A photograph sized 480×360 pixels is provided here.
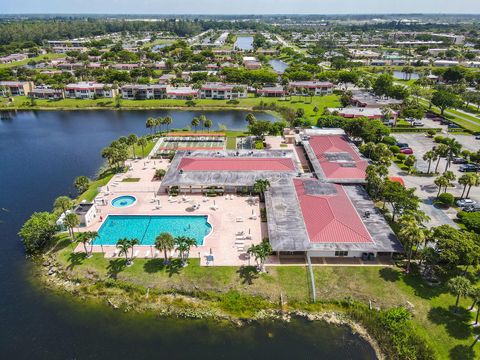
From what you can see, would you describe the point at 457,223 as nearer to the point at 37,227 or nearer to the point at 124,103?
the point at 37,227

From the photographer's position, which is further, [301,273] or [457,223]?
[457,223]

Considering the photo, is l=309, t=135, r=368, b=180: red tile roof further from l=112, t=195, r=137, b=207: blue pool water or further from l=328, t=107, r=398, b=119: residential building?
l=112, t=195, r=137, b=207: blue pool water

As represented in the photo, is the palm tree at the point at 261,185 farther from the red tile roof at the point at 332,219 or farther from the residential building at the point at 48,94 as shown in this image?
the residential building at the point at 48,94

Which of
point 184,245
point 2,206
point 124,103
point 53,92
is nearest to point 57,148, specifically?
point 2,206

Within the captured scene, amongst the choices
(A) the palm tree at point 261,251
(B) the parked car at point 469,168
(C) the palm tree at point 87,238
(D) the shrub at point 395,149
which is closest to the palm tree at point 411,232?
(A) the palm tree at point 261,251

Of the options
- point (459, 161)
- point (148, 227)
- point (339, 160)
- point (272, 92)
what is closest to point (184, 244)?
point (148, 227)

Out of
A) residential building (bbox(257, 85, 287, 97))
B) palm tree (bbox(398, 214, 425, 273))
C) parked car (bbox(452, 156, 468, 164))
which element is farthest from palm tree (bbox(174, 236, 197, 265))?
residential building (bbox(257, 85, 287, 97))
